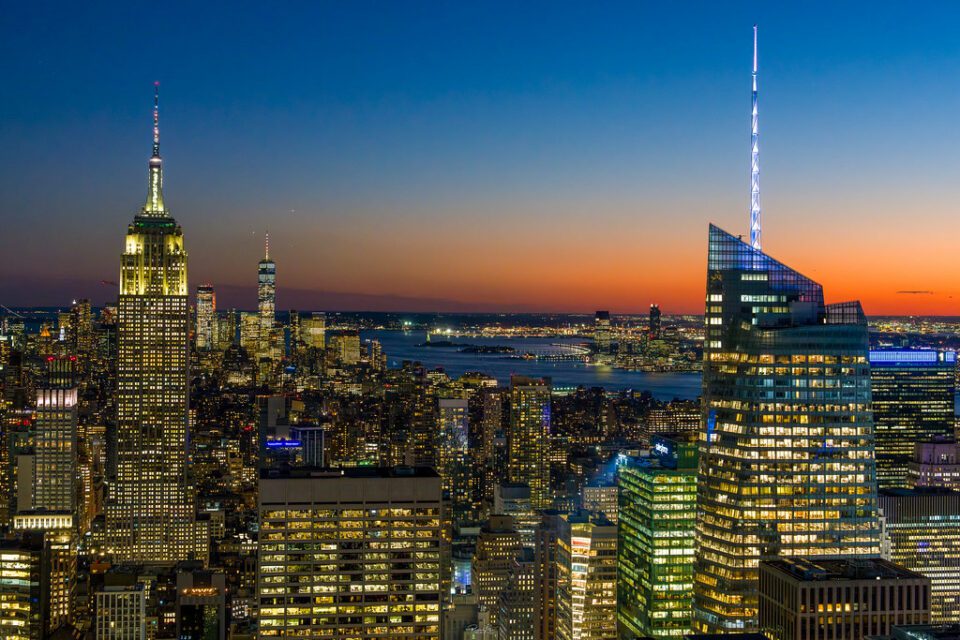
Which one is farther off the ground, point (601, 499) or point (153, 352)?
point (153, 352)

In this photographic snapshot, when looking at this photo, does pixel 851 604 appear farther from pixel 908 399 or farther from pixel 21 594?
pixel 908 399

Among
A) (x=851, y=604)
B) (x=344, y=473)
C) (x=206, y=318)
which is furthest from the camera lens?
(x=206, y=318)

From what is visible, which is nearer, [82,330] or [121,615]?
[121,615]

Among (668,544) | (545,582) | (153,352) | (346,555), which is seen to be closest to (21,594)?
(545,582)

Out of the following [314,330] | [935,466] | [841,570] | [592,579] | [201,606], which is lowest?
[201,606]

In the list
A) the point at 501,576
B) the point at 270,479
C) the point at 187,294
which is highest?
the point at 187,294

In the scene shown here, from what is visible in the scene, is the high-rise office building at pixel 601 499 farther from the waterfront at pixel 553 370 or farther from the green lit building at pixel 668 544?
the waterfront at pixel 553 370

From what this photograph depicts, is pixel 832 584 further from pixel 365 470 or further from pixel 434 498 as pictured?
pixel 365 470

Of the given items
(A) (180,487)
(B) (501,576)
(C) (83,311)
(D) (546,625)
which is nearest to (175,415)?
(A) (180,487)
